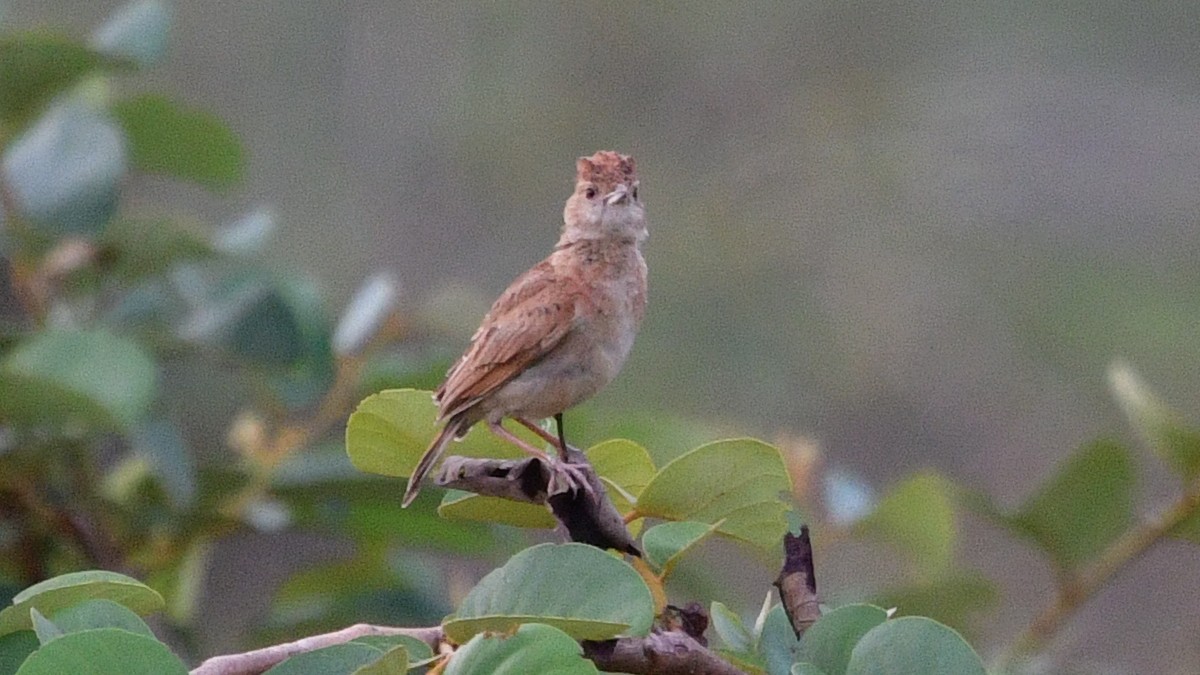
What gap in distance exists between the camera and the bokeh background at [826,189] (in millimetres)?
10016

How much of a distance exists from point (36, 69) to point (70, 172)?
19 cm

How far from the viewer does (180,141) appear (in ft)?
10.1

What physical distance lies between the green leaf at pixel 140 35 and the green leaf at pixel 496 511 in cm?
172

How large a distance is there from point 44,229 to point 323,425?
1.78 ft

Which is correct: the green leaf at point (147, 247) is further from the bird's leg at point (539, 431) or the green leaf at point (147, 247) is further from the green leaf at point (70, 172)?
the bird's leg at point (539, 431)

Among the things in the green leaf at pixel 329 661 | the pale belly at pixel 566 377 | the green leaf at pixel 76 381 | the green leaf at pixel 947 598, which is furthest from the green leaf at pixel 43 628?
the green leaf at pixel 947 598

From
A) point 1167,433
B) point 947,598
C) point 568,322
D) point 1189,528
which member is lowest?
point 947,598

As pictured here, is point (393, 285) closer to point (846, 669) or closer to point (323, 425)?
point (323, 425)

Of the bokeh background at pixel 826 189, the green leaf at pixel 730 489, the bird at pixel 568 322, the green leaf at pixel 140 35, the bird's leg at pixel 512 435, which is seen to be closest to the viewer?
the green leaf at pixel 730 489

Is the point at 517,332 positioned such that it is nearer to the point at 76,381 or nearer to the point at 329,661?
the point at 76,381

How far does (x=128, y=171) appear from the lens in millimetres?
2969

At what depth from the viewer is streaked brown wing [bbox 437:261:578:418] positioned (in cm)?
215

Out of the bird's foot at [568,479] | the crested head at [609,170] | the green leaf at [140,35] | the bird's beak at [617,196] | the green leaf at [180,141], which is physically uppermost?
the green leaf at [140,35]

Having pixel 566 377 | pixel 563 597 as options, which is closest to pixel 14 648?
pixel 563 597
